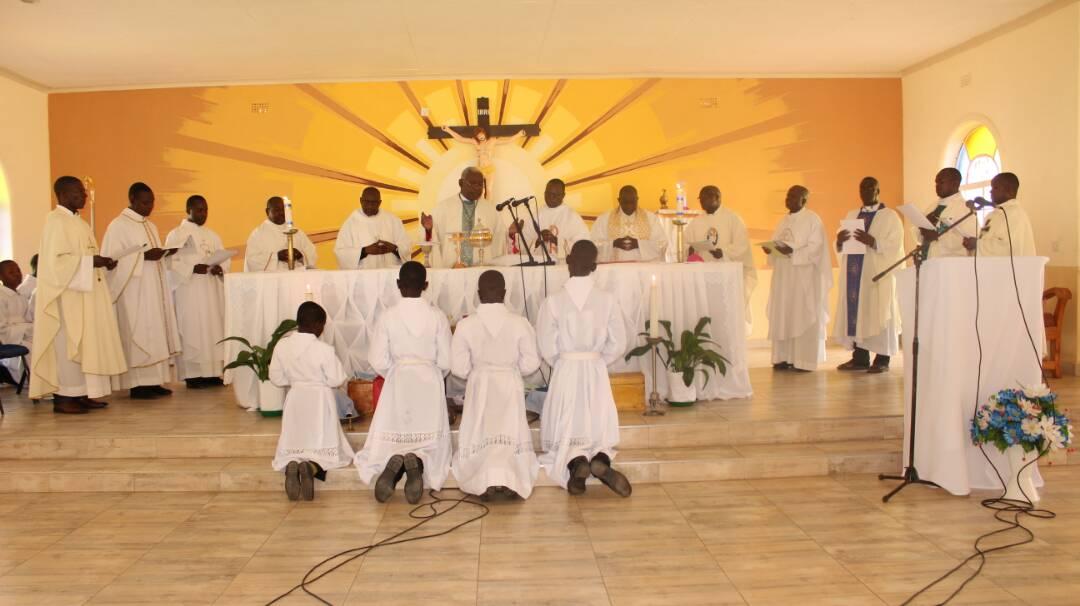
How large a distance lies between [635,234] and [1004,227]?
3.47m

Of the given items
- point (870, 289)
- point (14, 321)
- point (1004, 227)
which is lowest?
point (14, 321)

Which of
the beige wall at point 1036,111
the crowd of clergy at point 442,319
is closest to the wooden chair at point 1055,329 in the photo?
the beige wall at point 1036,111

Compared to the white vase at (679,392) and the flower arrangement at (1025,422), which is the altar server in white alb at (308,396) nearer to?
the white vase at (679,392)

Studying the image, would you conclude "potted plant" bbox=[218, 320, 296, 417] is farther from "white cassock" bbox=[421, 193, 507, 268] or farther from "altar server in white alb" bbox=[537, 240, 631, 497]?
"altar server in white alb" bbox=[537, 240, 631, 497]

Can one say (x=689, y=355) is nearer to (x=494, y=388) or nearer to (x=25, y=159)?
(x=494, y=388)

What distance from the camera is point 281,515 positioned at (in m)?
5.21

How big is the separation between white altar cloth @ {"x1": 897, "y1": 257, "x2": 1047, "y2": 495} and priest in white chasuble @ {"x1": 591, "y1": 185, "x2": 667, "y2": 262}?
3.63 metres

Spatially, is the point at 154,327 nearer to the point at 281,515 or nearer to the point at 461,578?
the point at 281,515

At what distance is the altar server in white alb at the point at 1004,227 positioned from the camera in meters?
7.57

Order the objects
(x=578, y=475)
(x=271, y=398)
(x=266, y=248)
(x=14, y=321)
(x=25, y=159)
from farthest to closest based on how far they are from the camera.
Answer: (x=25, y=159) → (x=14, y=321) → (x=266, y=248) → (x=271, y=398) → (x=578, y=475)

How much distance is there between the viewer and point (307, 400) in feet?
18.4

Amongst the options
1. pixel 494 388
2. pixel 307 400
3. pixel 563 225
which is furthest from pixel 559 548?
pixel 563 225

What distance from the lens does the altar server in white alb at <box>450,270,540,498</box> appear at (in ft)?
18.2

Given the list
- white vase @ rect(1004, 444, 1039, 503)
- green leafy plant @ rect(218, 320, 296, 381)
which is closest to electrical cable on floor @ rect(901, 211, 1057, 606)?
white vase @ rect(1004, 444, 1039, 503)
